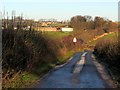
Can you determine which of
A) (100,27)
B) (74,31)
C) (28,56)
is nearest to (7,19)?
(28,56)

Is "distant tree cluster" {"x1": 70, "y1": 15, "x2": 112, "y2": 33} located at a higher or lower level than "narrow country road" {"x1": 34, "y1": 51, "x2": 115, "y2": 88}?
higher

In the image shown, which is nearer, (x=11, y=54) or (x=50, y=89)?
(x=50, y=89)

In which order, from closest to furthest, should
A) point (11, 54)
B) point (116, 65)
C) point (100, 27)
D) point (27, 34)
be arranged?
point (11, 54) < point (27, 34) < point (116, 65) < point (100, 27)

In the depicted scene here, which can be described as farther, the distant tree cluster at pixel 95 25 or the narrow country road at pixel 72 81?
the distant tree cluster at pixel 95 25

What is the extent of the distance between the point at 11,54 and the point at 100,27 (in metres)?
90.2

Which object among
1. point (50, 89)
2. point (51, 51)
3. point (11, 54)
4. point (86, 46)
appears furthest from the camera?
point (86, 46)

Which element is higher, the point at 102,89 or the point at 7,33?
the point at 7,33

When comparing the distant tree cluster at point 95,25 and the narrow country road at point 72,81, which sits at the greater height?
the distant tree cluster at point 95,25

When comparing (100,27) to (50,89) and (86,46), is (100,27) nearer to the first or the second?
(86,46)

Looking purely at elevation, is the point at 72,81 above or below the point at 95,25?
below

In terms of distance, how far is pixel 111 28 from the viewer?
101625mm

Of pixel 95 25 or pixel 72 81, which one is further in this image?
pixel 95 25

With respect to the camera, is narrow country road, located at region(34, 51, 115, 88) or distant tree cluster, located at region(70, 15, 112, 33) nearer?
narrow country road, located at region(34, 51, 115, 88)

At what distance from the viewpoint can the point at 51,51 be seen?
124ft
